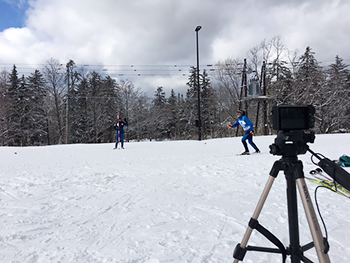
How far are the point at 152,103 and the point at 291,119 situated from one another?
39553mm

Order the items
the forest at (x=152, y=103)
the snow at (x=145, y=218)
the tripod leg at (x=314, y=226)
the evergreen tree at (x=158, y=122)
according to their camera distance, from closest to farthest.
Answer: the tripod leg at (x=314, y=226) → the snow at (x=145, y=218) → the forest at (x=152, y=103) → the evergreen tree at (x=158, y=122)

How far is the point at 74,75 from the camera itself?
3519cm

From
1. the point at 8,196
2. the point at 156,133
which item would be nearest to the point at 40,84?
the point at 156,133

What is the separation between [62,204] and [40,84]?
41350 millimetres

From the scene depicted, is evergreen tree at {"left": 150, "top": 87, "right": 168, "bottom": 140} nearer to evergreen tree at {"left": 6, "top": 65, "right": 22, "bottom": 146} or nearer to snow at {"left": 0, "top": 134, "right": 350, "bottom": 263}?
evergreen tree at {"left": 6, "top": 65, "right": 22, "bottom": 146}

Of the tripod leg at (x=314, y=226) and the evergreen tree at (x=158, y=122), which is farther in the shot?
the evergreen tree at (x=158, y=122)

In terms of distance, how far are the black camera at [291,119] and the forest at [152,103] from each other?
23710mm

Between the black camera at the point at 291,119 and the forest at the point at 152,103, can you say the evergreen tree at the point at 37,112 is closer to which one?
the forest at the point at 152,103

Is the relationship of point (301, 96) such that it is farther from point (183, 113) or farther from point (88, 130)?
point (88, 130)

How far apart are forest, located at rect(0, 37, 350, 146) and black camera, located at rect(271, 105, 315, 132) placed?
2371cm

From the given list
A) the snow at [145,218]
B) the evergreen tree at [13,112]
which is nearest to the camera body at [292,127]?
the snow at [145,218]

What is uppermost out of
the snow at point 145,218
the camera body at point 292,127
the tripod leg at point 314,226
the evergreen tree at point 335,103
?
the evergreen tree at point 335,103

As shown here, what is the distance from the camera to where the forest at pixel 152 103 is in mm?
27859

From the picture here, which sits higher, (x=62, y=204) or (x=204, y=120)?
(x=204, y=120)
